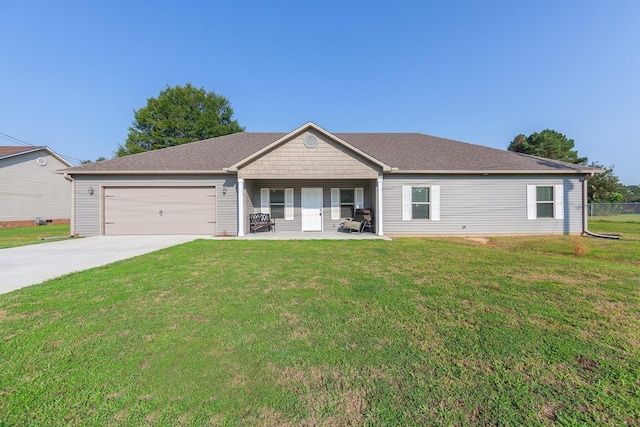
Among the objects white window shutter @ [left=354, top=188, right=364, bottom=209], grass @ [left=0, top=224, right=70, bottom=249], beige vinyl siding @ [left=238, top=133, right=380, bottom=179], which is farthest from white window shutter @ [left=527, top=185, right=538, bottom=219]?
grass @ [left=0, top=224, right=70, bottom=249]

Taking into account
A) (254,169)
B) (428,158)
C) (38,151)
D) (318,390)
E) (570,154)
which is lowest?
(318,390)

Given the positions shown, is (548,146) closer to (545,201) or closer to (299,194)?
(545,201)

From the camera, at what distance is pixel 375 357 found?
2.35m

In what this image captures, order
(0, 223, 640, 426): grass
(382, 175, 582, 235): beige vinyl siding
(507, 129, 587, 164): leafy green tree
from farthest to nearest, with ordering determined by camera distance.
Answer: (507, 129, 587, 164): leafy green tree → (382, 175, 582, 235): beige vinyl siding → (0, 223, 640, 426): grass

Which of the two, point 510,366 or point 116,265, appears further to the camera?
Answer: point 116,265

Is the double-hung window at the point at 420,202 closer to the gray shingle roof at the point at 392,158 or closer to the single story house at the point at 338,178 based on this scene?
the single story house at the point at 338,178

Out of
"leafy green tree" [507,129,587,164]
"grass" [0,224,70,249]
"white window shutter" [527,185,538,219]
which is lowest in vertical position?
"grass" [0,224,70,249]

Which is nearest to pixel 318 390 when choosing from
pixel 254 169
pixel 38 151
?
pixel 254 169

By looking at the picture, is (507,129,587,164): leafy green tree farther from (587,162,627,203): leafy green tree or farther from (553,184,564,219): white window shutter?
(553,184,564,219): white window shutter

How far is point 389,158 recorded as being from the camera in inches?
476

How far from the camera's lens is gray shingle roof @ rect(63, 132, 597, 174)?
36.2 ft

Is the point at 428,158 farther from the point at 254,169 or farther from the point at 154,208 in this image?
the point at 154,208

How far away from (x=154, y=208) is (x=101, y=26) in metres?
10.3

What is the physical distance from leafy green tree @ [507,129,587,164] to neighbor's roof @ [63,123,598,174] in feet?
95.4
